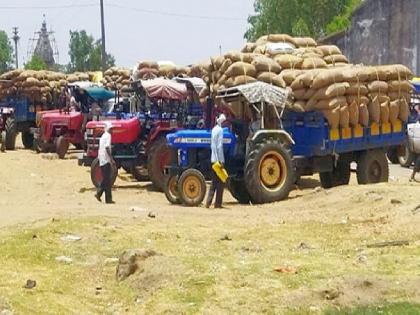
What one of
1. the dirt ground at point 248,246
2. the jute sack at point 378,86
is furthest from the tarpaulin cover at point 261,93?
the jute sack at point 378,86

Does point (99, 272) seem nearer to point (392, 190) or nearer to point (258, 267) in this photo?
point (258, 267)

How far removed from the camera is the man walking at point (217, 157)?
16422mm

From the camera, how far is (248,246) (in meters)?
11.8

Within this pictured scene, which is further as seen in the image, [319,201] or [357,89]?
[357,89]

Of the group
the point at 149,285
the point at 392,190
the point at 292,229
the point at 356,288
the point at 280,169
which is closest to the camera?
the point at 356,288

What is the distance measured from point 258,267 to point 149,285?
3.99 feet

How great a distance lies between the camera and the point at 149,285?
9.62 m

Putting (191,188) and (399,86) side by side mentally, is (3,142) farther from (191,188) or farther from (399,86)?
(399,86)

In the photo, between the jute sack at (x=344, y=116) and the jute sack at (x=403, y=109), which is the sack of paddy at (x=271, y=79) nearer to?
the jute sack at (x=344, y=116)

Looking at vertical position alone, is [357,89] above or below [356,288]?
above

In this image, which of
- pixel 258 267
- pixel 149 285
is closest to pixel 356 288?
pixel 258 267

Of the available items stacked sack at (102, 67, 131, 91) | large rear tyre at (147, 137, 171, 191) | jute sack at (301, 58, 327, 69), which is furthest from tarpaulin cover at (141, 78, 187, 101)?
stacked sack at (102, 67, 131, 91)

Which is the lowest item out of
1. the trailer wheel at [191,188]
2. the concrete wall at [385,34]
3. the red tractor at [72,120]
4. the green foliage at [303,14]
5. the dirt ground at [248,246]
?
the dirt ground at [248,246]

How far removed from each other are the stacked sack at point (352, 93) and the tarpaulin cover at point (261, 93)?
1.59ft
